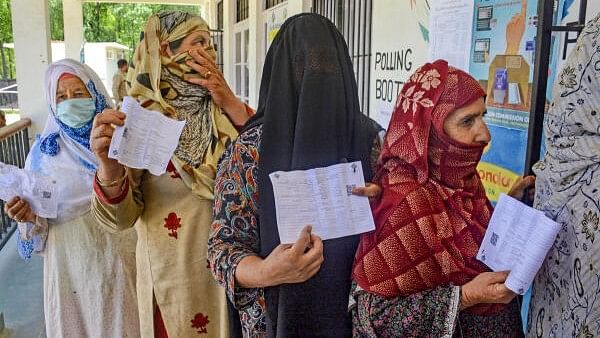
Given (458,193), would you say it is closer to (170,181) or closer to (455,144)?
(455,144)

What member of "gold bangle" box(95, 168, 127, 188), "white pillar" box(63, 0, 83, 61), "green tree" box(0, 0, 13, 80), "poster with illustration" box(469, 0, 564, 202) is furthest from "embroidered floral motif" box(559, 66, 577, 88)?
"green tree" box(0, 0, 13, 80)

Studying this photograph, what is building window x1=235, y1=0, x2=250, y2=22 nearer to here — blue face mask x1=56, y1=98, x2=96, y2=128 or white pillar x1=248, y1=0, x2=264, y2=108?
white pillar x1=248, y1=0, x2=264, y2=108

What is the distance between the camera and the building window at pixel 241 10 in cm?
862

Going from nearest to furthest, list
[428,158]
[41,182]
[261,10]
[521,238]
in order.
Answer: [521,238], [428,158], [41,182], [261,10]

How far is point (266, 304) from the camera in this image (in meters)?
1.34

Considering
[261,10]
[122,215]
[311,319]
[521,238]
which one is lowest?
[311,319]

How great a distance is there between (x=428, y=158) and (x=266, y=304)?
20.1 inches

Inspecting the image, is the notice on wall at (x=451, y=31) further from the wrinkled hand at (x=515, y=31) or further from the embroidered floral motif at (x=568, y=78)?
the embroidered floral motif at (x=568, y=78)

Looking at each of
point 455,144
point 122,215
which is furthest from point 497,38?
point 122,215

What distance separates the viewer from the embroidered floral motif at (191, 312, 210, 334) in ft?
6.09

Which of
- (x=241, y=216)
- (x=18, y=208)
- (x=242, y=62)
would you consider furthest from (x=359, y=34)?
(x=242, y=62)

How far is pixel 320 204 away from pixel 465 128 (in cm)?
36

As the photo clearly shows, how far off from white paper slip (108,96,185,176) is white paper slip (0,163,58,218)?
2.40 feet

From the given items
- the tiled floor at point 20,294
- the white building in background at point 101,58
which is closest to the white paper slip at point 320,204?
the tiled floor at point 20,294
